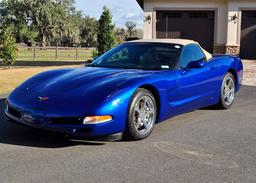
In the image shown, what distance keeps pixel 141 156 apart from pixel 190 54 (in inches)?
106

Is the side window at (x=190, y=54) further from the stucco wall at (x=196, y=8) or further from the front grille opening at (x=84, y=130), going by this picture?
the stucco wall at (x=196, y=8)

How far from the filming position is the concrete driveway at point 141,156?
4.64 metres

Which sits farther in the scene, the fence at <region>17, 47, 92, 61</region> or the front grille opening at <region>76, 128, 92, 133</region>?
the fence at <region>17, 47, 92, 61</region>

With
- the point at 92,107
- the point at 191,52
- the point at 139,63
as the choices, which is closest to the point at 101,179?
the point at 92,107

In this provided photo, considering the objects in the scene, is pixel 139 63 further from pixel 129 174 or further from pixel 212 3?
pixel 212 3

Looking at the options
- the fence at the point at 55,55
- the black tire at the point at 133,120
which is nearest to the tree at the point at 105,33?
the fence at the point at 55,55

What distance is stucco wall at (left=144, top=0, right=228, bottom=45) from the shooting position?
2327 cm

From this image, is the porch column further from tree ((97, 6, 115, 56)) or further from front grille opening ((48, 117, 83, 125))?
front grille opening ((48, 117, 83, 125))

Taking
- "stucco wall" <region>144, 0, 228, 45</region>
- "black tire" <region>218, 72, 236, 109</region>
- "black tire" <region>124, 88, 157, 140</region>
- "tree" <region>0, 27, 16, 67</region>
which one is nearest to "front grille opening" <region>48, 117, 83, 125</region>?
"black tire" <region>124, 88, 157, 140</region>

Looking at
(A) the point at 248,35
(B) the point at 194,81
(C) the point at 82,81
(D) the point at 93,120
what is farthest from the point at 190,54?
(A) the point at 248,35

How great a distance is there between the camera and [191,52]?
7.63 meters

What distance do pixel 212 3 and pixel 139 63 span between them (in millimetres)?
17256

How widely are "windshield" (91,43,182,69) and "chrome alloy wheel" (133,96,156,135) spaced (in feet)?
2.89

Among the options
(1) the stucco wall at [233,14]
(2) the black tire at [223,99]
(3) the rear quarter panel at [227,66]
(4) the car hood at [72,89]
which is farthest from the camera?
(1) the stucco wall at [233,14]
